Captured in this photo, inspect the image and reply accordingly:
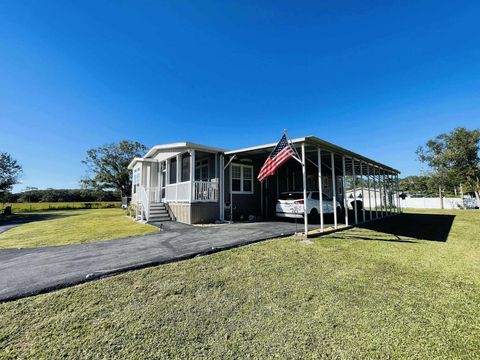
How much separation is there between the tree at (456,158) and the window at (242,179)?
25.5 metres

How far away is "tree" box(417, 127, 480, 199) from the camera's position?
22.9 metres

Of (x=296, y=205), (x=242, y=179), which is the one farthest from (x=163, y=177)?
(x=296, y=205)

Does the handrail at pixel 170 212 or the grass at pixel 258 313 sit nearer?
the grass at pixel 258 313

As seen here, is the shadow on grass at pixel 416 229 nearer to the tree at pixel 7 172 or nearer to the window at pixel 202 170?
the window at pixel 202 170

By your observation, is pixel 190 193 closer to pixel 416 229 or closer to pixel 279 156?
pixel 279 156

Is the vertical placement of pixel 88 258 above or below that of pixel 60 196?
below

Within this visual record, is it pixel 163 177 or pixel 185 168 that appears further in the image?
pixel 163 177

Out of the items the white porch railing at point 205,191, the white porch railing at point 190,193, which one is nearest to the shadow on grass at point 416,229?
the white porch railing at point 205,191

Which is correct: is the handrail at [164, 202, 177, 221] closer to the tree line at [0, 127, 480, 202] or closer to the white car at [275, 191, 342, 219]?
the white car at [275, 191, 342, 219]

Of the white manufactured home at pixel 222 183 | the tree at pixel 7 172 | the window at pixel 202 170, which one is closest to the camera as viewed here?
the white manufactured home at pixel 222 183

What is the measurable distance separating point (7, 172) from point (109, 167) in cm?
1069

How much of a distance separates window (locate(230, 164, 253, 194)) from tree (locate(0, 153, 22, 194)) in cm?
3059

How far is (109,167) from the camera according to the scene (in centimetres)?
3284

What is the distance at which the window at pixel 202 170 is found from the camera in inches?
469
